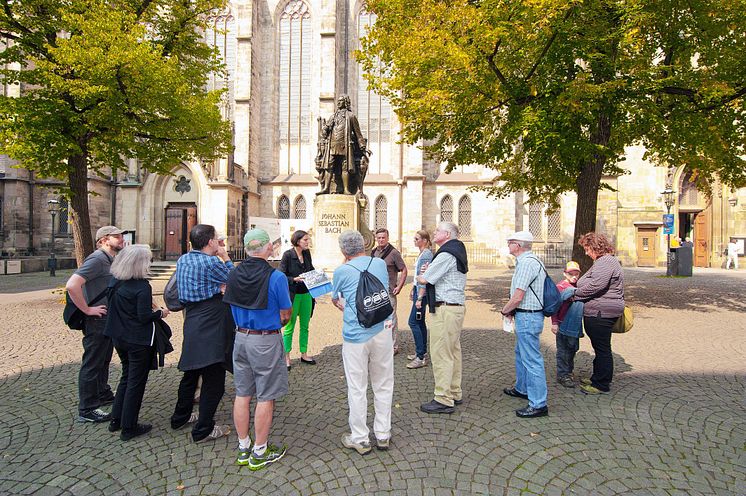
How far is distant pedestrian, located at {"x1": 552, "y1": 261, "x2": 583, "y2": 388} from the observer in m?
4.41

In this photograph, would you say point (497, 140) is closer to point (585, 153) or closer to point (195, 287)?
point (585, 153)

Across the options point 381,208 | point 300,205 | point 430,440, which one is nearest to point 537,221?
point 381,208

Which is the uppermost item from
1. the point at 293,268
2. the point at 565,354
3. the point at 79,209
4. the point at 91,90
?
the point at 91,90

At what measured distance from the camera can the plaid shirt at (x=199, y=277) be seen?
3.14m

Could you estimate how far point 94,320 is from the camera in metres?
3.75

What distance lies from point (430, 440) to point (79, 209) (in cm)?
1055

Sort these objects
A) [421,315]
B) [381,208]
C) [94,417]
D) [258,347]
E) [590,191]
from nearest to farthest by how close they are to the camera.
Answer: [258,347]
[94,417]
[421,315]
[590,191]
[381,208]

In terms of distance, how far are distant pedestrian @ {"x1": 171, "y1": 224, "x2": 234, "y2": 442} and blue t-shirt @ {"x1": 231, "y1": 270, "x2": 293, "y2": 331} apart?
38 centimetres

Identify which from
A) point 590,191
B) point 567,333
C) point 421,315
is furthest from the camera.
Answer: point 590,191

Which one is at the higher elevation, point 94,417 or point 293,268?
point 293,268

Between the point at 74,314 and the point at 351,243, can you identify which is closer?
the point at 351,243

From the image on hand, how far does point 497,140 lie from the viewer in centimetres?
983

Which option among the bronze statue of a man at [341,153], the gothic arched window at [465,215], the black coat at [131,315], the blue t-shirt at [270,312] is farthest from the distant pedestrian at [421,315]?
the gothic arched window at [465,215]

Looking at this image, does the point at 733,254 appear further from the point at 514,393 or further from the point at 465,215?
the point at 514,393
